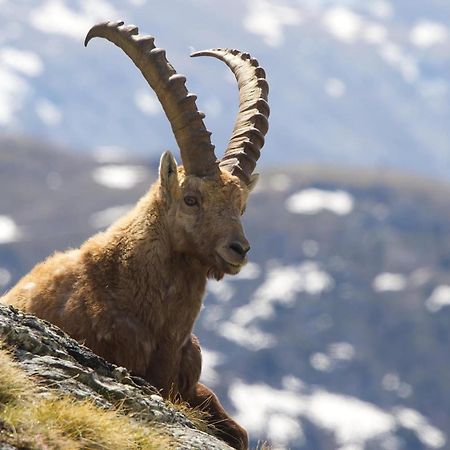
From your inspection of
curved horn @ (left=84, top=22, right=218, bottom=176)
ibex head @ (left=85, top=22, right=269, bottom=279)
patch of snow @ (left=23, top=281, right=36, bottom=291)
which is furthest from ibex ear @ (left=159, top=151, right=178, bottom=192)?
patch of snow @ (left=23, top=281, right=36, bottom=291)

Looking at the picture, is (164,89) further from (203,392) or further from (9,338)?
(9,338)

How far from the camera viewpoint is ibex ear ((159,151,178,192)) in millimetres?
16359

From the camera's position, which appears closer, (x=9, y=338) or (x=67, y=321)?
(x=9, y=338)

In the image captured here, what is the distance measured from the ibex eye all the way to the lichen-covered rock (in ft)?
13.9

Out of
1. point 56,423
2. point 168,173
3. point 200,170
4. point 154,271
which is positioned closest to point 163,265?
point 154,271

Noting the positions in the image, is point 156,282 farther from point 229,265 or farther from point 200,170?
point 200,170

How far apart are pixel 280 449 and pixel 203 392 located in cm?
A: 187

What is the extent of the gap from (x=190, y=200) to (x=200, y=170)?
0.48 meters

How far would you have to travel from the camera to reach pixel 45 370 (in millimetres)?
11328

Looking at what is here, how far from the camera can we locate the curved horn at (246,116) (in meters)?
17.4

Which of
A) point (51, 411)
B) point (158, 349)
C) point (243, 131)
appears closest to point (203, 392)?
point (158, 349)

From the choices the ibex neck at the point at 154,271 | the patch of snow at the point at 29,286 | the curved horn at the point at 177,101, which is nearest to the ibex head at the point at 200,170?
the curved horn at the point at 177,101

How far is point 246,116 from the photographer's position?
18.0 meters

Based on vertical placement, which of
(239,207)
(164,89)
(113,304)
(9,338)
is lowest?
(9,338)
